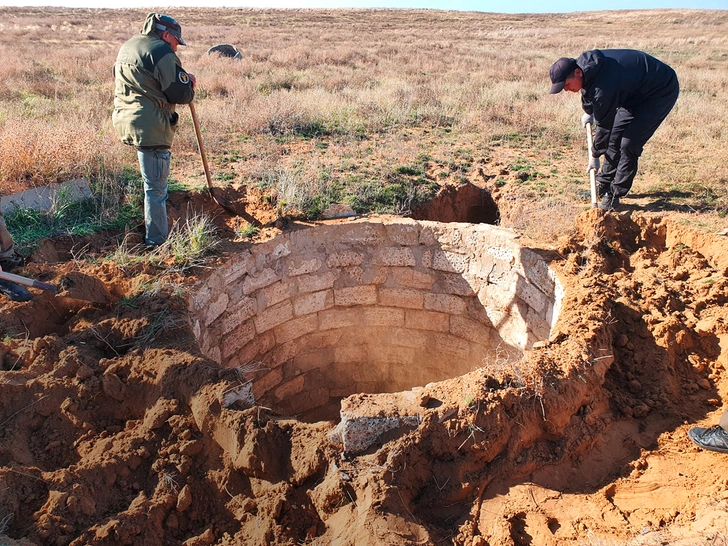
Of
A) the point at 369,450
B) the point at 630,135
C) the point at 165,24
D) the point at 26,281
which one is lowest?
the point at 369,450

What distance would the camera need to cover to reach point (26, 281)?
3859mm

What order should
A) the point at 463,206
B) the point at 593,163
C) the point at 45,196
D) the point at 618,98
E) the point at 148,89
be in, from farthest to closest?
the point at 463,206, the point at 593,163, the point at 45,196, the point at 618,98, the point at 148,89

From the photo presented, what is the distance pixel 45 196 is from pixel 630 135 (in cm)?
650

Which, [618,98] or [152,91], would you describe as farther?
[618,98]

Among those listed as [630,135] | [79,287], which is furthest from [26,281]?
[630,135]

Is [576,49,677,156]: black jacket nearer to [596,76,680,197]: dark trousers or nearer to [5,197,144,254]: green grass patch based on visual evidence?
[596,76,680,197]: dark trousers

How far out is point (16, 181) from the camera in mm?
6074

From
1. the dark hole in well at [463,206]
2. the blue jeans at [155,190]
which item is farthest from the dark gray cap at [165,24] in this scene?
the dark hole in well at [463,206]

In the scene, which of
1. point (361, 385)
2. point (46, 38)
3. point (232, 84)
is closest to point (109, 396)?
point (361, 385)

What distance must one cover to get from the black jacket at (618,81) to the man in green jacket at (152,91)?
3997mm

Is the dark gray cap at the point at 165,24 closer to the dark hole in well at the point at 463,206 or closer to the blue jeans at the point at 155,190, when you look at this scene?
the blue jeans at the point at 155,190

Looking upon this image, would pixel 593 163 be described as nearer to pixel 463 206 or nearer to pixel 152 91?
pixel 463 206

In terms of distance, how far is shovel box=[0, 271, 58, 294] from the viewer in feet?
12.4

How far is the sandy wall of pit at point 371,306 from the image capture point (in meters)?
5.02
